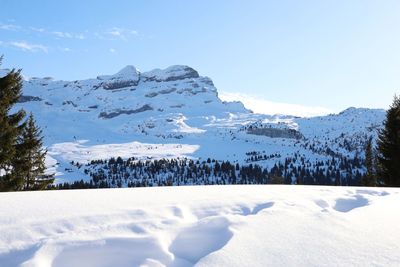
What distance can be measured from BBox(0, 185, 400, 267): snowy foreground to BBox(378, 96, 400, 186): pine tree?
692 inches

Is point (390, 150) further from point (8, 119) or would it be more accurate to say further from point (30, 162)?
point (30, 162)

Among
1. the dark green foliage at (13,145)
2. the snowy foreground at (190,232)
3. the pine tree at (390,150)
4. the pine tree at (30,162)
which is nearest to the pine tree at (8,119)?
the dark green foliage at (13,145)

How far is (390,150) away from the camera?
2406 centimetres

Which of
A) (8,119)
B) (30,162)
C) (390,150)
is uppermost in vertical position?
(8,119)

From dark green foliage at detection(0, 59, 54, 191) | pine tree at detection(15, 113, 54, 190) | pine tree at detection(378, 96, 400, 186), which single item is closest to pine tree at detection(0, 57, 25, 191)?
dark green foliage at detection(0, 59, 54, 191)

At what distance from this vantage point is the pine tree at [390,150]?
77.5 ft

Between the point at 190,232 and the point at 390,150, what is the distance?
869 inches

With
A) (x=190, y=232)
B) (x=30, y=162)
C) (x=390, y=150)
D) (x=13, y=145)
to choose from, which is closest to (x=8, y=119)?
(x=13, y=145)

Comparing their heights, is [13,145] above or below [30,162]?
above

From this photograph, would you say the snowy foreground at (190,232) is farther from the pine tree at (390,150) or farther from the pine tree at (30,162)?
the pine tree at (390,150)

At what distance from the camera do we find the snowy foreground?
14.9 feet

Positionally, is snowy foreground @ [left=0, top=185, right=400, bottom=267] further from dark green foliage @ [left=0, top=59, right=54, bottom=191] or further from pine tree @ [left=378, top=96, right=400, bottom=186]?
pine tree @ [left=378, top=96, right=400, bottom=186]

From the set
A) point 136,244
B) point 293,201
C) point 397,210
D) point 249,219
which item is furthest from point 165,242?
point 397,210

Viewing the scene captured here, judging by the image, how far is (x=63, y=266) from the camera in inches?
170
